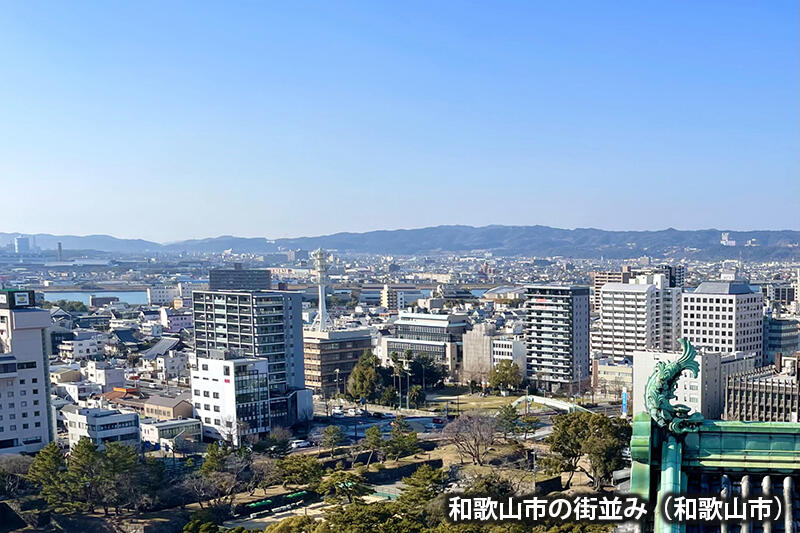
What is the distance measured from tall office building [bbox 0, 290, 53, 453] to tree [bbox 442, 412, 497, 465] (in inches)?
464

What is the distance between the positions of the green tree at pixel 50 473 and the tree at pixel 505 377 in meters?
20.1

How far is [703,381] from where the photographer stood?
88.0 feet

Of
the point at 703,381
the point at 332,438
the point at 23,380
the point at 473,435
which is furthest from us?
the point at 703,381

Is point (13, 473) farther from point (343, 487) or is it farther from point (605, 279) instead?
point (605, 279)

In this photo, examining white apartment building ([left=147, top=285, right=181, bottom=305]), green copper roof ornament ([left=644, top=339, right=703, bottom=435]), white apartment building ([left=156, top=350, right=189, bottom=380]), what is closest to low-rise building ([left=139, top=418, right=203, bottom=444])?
white apartment building ([left=156, top=350, right=189, bottom=380])

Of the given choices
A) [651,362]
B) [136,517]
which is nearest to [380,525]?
[136,517]

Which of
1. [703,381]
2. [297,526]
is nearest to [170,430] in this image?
[297,526]

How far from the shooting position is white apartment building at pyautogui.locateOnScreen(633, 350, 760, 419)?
2689cm

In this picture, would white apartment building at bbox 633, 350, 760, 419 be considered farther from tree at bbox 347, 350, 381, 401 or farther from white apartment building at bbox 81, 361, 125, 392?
white apartment building at bbox 81, 361, 125, 392

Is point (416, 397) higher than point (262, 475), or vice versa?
point (262, 475)

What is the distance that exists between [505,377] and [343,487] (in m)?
18.1

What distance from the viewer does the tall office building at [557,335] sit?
121 ft

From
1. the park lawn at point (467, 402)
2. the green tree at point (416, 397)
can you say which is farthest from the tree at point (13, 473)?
the park lawn at point (467, 402)

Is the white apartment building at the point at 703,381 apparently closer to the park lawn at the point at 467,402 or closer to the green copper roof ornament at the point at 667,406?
the park lawn at the point at 467,402
